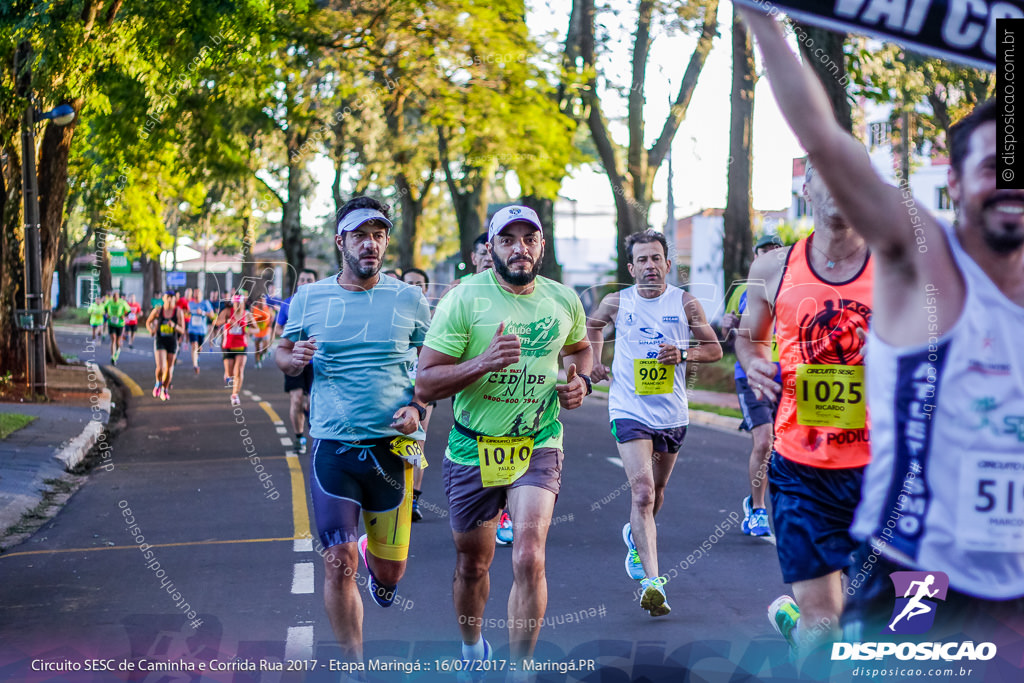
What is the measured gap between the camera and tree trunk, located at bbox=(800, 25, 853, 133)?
11014mm

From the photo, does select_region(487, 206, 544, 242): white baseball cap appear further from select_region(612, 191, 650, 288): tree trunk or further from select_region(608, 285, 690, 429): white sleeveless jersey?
select_region(612, 191, 650, 288): tree trunk

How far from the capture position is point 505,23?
20.4 metres

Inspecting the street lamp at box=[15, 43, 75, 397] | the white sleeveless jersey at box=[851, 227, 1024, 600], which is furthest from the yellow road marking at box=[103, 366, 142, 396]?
the white sleeveless jersey at box=[851, 227, 1024, 600]

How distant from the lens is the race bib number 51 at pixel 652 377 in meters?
6.88

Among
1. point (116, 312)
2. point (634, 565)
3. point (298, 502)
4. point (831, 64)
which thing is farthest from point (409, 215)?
point (634, 565)

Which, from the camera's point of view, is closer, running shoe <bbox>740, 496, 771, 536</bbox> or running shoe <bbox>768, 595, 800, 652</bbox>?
running shoe <bbox>768, 595, 800, 652</bbox>

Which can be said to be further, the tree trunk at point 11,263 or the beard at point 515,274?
the tree trunk at point 11,263

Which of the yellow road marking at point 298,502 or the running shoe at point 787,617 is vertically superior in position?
the running shoe at point 787,617

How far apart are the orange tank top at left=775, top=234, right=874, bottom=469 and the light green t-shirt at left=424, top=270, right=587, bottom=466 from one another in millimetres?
1237

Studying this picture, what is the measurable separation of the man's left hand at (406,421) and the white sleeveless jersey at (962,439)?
2841 millimetres

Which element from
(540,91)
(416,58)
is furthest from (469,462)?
(540,91)

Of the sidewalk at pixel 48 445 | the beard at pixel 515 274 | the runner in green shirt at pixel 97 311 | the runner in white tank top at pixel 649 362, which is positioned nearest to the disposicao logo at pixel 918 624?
the beard at pixel 515 274

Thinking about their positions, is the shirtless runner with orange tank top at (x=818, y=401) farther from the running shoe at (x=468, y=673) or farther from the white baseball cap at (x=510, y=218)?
the running shoe at (x=468, y=673)

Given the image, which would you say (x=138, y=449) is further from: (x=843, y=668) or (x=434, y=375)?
(x=843, y=668)
